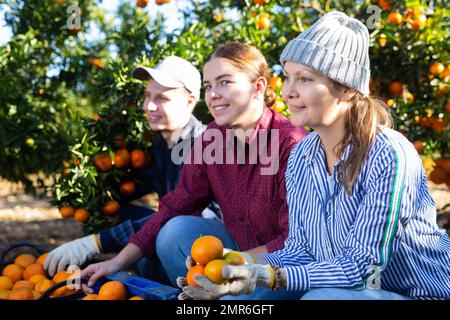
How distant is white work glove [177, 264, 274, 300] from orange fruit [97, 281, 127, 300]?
574 mm

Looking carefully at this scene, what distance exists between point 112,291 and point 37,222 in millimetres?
2793

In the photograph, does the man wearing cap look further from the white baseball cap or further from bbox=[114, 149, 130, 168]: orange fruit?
bbox=[114, 149, 130, 168]: orange fruit

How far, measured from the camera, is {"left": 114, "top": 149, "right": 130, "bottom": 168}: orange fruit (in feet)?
10.2

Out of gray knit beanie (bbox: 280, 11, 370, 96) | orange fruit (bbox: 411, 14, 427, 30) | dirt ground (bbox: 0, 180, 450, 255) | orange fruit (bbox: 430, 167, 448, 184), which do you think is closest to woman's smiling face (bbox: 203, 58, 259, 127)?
gray knit beanie (bbox: 280, 11, 370, 96)

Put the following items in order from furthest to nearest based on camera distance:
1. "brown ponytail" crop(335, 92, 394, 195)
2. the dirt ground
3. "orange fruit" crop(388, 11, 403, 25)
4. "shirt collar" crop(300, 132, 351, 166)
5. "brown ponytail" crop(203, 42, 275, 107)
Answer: the dirt ground → "orange fruit" crop(388, 11, 403, 25) → "brown ponytail" crop(203, 42, 275, 107) → "shirt collar" crop(300, 132, 351, 166) → "brown ponytail" crop(335, 92, 394, 195)

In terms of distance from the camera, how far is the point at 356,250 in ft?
5.51

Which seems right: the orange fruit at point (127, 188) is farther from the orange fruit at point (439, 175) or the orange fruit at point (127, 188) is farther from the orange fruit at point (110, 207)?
the orange fruit at point (439, 175)

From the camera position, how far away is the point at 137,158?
10.2ft

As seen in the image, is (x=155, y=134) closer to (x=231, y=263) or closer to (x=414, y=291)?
(x=231, y=263)

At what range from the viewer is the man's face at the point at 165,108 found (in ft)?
9.39

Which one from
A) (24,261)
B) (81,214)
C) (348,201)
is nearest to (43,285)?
(24,261)

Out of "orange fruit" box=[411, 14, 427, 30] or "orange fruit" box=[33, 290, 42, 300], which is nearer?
"orange fruit" box=[33, 290, 42, 300]

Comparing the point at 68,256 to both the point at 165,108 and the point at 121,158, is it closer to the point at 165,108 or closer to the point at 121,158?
the point at 121,158

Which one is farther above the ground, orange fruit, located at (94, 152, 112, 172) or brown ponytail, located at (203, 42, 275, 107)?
brown ponytail, located at (203, 42, 275, 107)
